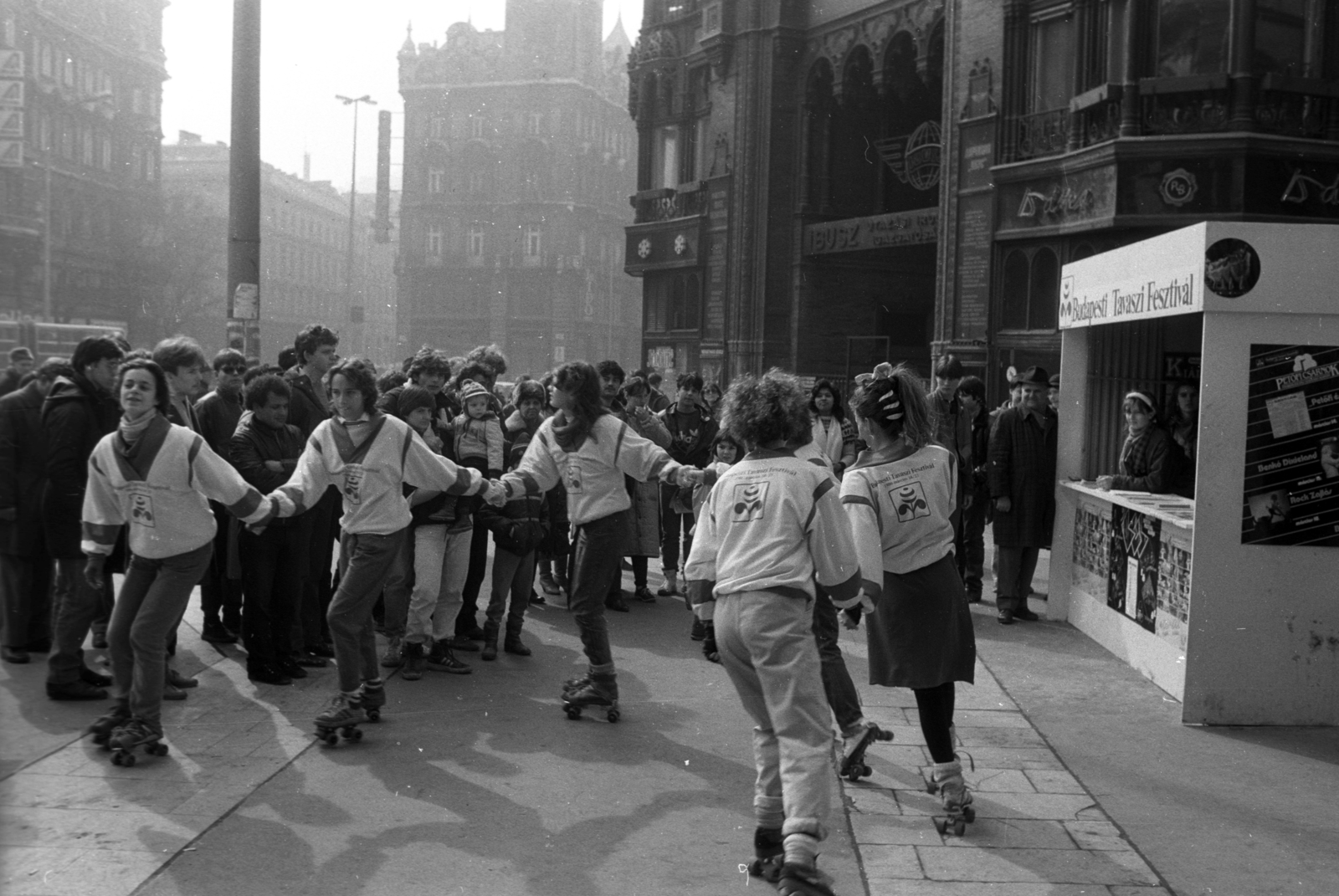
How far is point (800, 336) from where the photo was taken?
2683 cm

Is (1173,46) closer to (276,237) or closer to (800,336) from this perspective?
(800,336)

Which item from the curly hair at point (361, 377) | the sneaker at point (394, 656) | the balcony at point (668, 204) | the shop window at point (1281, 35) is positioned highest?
the shop window at point (1281, 35)

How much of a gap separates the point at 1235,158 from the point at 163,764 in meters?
14.7

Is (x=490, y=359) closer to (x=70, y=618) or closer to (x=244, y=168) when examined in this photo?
(x=70, y=618)

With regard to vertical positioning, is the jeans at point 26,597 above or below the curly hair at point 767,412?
below

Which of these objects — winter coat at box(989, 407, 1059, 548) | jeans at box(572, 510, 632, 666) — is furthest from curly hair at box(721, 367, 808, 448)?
winter coat at box(989, 407, 1059, 548)

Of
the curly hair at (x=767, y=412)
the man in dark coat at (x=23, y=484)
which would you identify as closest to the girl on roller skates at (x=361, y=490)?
the man in dark coat at (x=23, y=484)

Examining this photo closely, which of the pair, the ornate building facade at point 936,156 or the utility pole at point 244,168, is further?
the ornate building facade at point 936,156

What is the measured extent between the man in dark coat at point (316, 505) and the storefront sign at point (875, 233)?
50.7 ft

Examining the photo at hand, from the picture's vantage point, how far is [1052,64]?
1902 cm

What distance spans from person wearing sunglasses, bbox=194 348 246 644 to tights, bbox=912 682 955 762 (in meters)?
4.79

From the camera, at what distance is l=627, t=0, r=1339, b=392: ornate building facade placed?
16.4 m

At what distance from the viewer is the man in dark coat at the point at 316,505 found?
8.41 meters

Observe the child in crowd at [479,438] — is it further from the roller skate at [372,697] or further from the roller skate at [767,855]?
the roller skate at [767,855]
